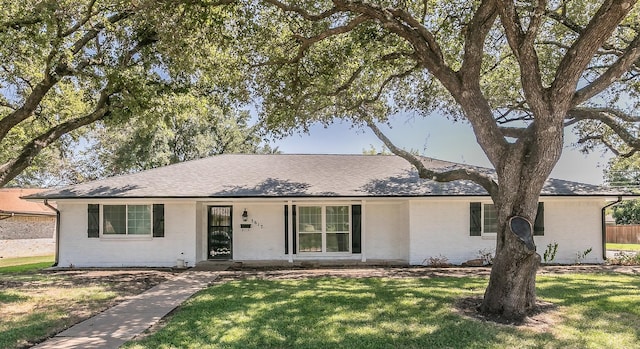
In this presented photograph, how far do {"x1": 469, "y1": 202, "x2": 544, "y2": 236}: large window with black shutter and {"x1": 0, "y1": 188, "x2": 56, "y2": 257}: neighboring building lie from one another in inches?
925

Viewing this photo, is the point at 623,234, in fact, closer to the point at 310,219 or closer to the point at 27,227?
the point at 310,219

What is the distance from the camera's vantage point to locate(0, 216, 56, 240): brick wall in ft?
81.4

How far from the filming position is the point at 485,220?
1409 centimetres

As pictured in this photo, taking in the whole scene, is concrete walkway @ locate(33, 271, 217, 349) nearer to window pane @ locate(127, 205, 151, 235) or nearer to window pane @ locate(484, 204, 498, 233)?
window pane @ locate(127, 205, 151, 235)

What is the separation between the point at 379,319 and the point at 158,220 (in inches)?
373

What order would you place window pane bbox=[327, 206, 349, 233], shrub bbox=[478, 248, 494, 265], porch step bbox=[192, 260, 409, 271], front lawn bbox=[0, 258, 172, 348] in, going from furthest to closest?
window pane bbox=[327, 206, 349, 233] → shrub bbox=[478, 248, 494, 265] → porch step bbox=[192, 260, 409, 271] → front lawn bbox=[0, 258, 172, 348]

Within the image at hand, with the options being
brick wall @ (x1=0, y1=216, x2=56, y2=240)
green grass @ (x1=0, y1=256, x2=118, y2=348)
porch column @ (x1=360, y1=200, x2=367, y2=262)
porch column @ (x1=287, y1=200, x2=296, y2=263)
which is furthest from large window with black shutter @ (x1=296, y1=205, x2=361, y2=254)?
brick wall @ (x1=0, y1=216, x2=56, y2=240)

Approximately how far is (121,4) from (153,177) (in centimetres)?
699

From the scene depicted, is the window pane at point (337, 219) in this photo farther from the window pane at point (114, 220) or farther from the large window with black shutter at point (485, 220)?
the window pane at point (114, 220)

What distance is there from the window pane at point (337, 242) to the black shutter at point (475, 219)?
4.29 metres

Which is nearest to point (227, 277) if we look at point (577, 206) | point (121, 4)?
point (121, 4)

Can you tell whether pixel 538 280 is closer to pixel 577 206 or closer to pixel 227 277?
pixel 577 206

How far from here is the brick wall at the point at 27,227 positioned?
24797 millimetres

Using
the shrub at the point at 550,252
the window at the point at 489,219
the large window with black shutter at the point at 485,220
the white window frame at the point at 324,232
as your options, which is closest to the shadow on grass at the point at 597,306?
the shrub at the point at 550,252
